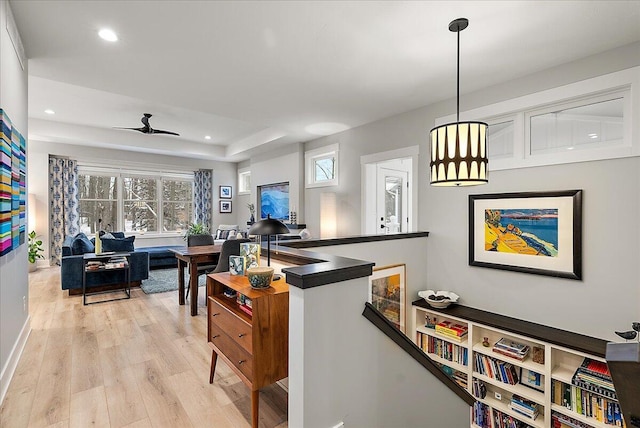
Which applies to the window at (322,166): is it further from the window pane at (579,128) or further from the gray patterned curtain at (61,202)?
the gray patterned curtain at (61,202)

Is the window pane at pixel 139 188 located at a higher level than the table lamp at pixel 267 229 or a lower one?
higher

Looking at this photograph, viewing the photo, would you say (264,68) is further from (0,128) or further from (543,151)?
(543,151)

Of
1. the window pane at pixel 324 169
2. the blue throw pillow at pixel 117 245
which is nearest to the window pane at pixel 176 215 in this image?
the blue throw pillow at pixel 117 245

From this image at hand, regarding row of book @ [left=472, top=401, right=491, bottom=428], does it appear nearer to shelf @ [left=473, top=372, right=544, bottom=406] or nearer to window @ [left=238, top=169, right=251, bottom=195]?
shelf @ [left=473, top=372, right=544, bottom=406]

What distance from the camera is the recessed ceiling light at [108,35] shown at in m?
2.46

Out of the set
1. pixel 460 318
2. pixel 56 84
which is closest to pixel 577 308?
pixel 460 318

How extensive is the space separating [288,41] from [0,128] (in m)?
2.13

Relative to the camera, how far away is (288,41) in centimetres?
260

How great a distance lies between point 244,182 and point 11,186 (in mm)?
7189

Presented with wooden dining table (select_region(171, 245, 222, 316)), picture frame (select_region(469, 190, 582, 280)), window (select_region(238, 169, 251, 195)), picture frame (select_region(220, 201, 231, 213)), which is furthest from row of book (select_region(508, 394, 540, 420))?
picture frame (select_region(220, 201, 231, 213))

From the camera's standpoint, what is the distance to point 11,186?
2.30 m

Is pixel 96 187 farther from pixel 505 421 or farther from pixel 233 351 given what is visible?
pixel 505 421

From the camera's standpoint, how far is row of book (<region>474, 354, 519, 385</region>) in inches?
115

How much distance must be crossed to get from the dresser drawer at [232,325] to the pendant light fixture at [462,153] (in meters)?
1.69
